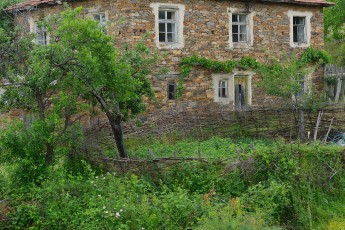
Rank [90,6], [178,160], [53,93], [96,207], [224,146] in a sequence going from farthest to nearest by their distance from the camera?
[90,6] < [224,146] < [53,93] < [178,160] < [96,207]

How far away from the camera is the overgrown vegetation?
9.62m

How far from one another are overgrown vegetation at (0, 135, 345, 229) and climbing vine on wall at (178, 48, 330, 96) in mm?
7606

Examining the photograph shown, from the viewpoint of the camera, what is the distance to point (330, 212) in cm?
1014

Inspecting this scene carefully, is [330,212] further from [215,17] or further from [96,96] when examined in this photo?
[215,17]

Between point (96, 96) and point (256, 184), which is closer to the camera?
point (256, 184)

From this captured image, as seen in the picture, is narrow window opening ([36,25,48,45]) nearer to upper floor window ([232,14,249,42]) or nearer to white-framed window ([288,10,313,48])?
upper floor window ([232,14,249,42])

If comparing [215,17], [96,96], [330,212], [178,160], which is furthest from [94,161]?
[215,17]

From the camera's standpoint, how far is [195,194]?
33.9ft

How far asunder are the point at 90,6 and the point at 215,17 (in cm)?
392

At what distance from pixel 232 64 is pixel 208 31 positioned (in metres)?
1.29

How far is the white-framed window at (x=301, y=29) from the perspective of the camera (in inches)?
821

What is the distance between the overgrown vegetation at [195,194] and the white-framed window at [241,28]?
9.40 m

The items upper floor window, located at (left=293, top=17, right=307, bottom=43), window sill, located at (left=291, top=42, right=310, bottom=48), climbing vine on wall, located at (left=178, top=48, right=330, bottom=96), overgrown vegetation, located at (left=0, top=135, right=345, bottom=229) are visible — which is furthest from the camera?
upper floor window, located at (left=293, top=17, right=307, bottom=43)

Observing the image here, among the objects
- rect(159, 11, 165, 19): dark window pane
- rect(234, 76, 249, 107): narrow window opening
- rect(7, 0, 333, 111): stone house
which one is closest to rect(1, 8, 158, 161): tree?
rect(7, 0, 333, 111): stone house
